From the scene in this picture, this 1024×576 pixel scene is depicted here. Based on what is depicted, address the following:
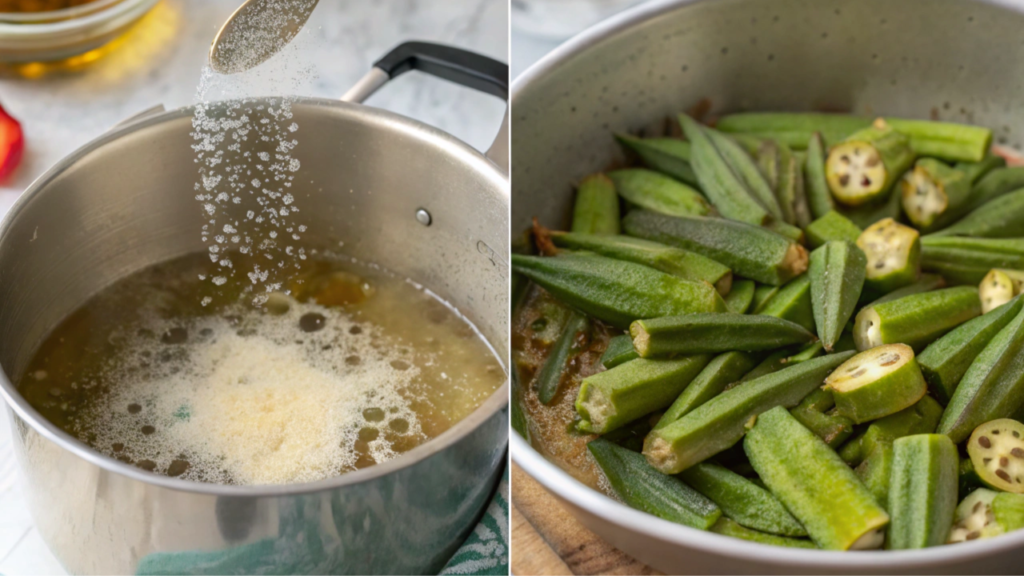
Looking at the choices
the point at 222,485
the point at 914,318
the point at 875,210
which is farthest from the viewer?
the point at 875,210

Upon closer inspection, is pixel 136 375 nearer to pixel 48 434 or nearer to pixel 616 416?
pixel 48 434

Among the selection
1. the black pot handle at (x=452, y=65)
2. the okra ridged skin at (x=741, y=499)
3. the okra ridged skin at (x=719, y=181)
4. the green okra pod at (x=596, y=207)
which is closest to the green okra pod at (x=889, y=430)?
the okra ridged skin at (x=741, y=499)

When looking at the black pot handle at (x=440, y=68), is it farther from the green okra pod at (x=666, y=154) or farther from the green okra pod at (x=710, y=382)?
the green okra pod at (x=710, y=382)

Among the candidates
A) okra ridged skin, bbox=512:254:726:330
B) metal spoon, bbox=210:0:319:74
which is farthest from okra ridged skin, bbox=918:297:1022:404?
metal spoon, bbox=210:0:319:74

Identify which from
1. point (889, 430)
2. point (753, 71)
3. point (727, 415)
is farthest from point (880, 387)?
point (753, 71)

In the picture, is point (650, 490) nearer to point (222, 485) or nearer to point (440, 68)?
point (222, 485)

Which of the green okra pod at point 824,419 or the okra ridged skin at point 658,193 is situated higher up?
the okra ridged skin at point 658,193
